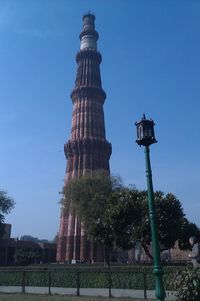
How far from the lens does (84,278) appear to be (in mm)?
20391

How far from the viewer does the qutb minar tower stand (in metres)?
59.1

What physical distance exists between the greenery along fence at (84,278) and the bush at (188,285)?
6.93 meters

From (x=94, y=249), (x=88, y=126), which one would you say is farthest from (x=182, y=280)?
(x=88, y=126)

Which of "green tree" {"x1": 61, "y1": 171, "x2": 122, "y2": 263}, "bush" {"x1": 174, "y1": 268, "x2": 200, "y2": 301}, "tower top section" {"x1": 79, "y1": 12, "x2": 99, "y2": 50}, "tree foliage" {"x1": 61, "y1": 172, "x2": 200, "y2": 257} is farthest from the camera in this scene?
"tower top section" {"x1": 79, "y1": 12, "x2": 99, "y2": 50}

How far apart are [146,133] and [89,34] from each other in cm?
6800

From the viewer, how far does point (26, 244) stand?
240ft

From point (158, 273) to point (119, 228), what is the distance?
96.4ft

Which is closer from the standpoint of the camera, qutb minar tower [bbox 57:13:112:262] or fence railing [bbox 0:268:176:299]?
fence railing [bbox 0:268:176:299]

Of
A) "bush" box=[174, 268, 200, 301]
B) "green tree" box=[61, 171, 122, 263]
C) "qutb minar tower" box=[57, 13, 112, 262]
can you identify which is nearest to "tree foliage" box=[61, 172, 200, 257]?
"green tree" box=[61, 171, 122, 263]

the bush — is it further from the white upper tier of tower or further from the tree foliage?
the white upper tier of tower

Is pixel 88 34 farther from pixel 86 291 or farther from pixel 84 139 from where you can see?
pixel 86 291

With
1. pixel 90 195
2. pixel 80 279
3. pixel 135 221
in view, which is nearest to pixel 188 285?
pixel 80 279

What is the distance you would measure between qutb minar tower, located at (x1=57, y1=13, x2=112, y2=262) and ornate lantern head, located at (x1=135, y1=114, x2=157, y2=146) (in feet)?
157

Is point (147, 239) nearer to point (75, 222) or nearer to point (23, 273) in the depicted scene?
point (23, 273)
